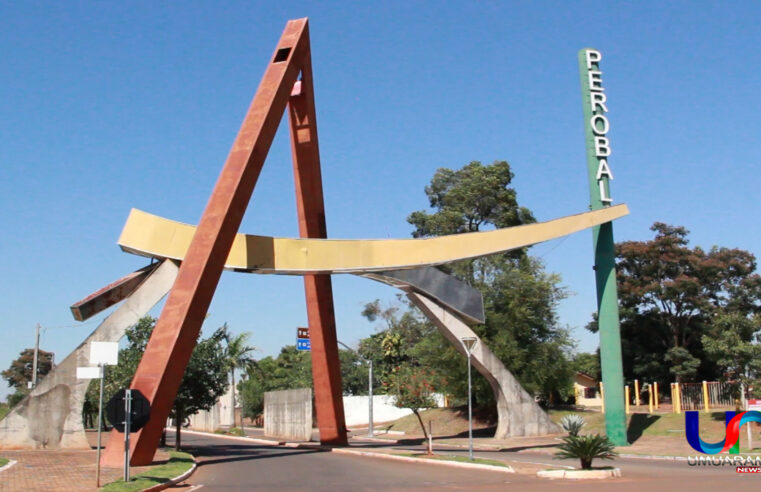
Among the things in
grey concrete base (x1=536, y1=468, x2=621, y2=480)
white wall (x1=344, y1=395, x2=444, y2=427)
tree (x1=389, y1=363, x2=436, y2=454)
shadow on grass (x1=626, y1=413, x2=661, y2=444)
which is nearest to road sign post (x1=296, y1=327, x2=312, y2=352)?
tree (x1=389, y1=363, x2=436, y2=454)

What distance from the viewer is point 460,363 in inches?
1574

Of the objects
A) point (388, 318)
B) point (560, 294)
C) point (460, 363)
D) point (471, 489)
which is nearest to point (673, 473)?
point (471, 489)

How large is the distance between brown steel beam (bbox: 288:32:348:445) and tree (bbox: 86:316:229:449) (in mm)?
3771

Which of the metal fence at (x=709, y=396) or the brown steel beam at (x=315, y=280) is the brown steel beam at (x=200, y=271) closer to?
the brown steel beam at (x=315, y=280)

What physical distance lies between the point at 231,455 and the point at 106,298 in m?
7.15

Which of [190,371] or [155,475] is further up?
[190,371]

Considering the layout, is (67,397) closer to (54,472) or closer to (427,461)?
(54,472)

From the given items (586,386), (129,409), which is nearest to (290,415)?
(129,409)

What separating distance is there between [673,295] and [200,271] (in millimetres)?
40233

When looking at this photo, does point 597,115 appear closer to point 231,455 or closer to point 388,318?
point 231,455

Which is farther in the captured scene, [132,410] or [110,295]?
[110,295]

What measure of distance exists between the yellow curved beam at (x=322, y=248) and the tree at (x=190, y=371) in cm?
463

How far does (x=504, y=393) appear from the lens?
32.4 meters

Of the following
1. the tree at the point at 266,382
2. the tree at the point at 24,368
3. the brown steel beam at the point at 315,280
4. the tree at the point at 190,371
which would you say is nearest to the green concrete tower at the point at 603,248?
the brown steel beam at the point at 315,280
